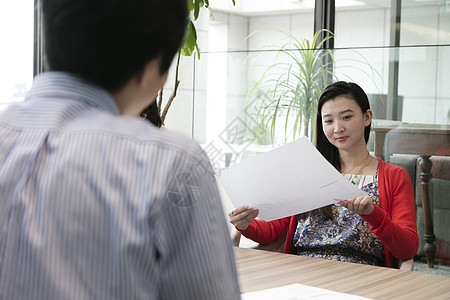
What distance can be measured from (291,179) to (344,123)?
0.57 m

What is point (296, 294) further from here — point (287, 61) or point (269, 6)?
point (269, 6)

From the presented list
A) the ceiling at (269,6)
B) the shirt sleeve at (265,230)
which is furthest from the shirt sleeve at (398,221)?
the ceiling at (269,6)

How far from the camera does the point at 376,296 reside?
1.37m

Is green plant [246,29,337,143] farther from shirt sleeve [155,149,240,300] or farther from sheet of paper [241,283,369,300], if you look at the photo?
shirt sleeve [155,149,240,300]

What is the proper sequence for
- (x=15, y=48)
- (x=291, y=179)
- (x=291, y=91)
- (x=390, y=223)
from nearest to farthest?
1. (x=291, y=179)
2. (x=390, y=223)
3. (x=15, y=48)
4. (x=291, y=91)

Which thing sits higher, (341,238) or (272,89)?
(272,89)

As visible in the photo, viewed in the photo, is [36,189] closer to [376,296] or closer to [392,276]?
[376,296]

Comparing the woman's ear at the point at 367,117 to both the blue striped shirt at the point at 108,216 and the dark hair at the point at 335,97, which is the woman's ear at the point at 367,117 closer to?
the dark hair at the point at 335,97

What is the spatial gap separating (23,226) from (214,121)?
10.5 ft

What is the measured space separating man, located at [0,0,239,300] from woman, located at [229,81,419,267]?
1.31m

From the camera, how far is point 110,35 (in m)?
0.52

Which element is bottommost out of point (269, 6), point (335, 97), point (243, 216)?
point (243, 216)

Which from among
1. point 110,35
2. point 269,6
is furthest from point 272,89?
point 110,35

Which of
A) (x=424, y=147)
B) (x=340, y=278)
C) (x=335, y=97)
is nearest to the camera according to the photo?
(x=340, y=278)
